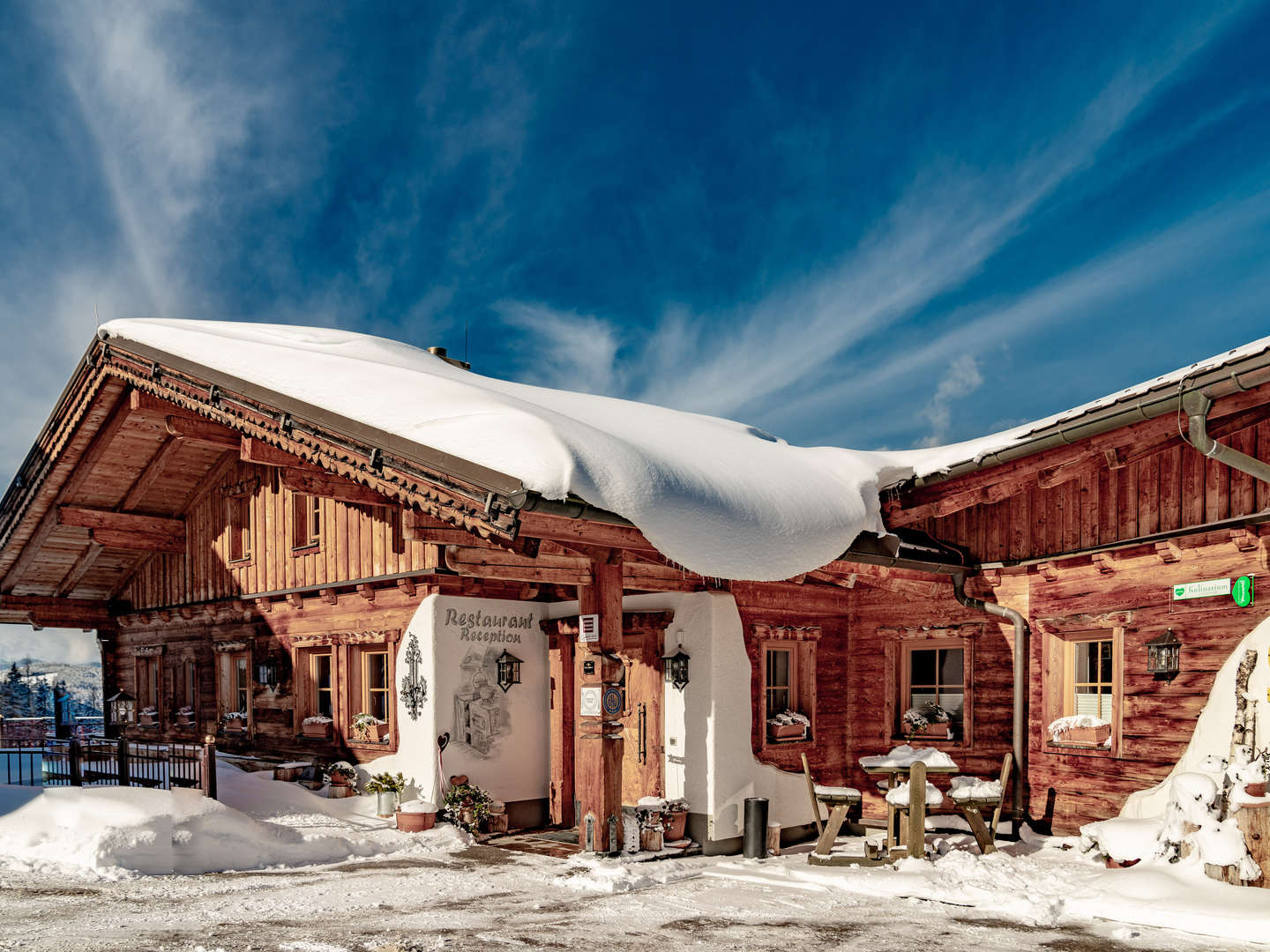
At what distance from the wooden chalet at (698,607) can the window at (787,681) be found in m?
0.03

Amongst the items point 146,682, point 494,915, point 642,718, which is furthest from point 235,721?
point 494,915

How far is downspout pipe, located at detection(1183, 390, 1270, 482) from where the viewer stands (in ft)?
26.0

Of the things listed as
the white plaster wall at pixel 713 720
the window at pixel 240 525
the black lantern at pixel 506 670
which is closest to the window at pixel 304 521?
the window at pixel 240 525

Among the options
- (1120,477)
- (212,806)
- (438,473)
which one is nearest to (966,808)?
(1120,477)

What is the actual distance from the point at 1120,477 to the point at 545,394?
737cm

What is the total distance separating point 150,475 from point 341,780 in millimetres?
6232

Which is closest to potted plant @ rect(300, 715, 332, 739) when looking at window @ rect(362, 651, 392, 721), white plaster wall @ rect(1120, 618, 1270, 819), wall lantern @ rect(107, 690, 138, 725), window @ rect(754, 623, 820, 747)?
window @ rect(362, 651, 392, 721)

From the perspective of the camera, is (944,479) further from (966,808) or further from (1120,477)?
(966,808)

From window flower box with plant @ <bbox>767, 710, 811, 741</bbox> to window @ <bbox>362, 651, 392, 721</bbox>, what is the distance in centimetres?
495

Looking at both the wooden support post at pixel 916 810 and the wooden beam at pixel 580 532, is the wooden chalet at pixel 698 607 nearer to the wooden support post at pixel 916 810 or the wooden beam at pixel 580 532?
the wooden beam at pixel 580 532

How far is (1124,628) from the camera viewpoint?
9664 mm

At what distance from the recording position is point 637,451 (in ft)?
27.5

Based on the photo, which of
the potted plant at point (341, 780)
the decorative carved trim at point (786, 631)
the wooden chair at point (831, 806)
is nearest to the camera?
the wooden chair at point (831, 806)

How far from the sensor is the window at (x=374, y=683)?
12.4 metres
